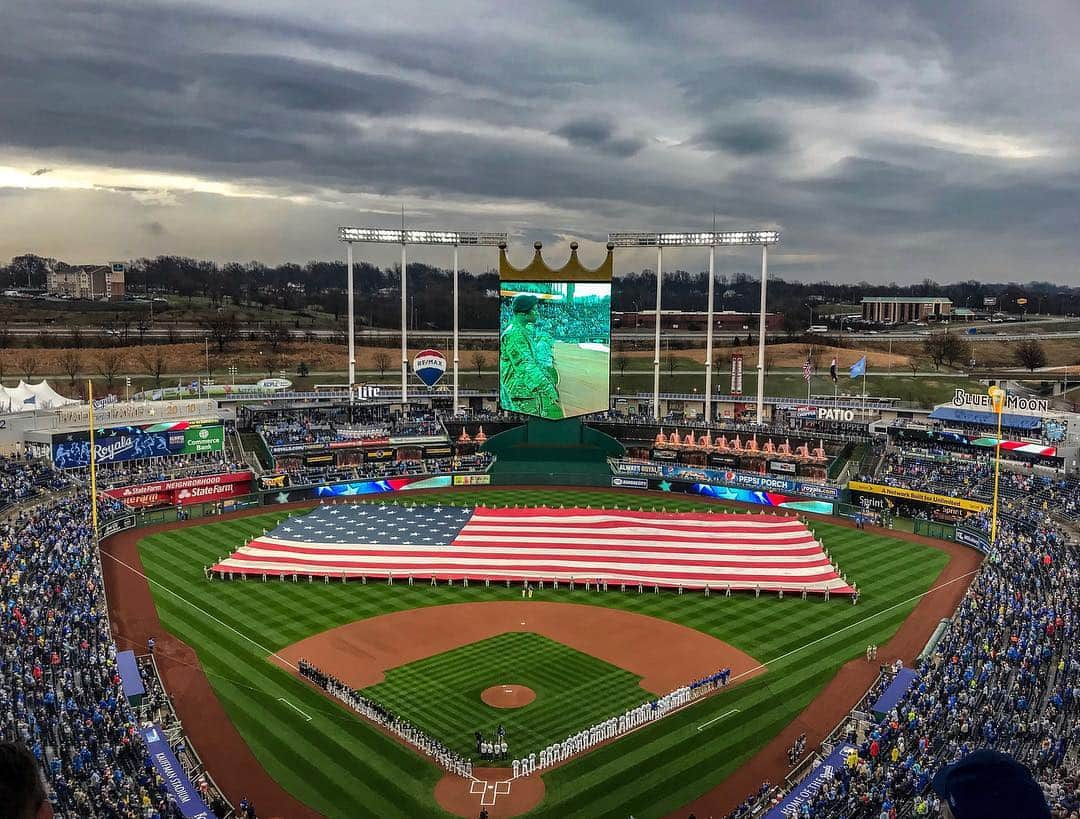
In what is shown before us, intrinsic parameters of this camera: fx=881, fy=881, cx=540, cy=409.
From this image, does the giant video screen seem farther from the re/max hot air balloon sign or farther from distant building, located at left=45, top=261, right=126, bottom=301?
distant building, located at left=45, top=261, right=126, bottom=301

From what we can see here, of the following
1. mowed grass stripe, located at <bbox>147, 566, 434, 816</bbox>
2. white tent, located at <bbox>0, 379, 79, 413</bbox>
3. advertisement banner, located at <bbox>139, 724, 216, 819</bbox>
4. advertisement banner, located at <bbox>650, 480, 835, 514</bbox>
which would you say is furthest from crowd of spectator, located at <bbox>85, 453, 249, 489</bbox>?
advertisement banner, located at <bbox>139, 724, 216, 819</bbox>


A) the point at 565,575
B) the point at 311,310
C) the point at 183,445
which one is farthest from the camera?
the point at 311,310

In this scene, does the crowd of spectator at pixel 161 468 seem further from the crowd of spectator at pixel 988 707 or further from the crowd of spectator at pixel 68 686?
the crowd of spectator at pixel 988 707

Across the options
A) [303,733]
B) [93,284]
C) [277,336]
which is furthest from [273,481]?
[93,284]

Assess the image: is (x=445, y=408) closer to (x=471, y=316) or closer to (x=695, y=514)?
(x=695, y=514)

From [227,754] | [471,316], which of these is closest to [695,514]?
[227,754]

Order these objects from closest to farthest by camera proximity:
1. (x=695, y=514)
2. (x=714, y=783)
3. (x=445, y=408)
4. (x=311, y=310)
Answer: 1. (x=714, y=783)
2. (x=695, y=514)
3. (x=445, y=408)
4. (x=311, y=310)
